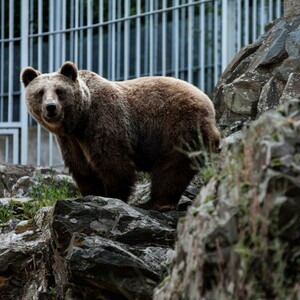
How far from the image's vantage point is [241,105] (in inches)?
373

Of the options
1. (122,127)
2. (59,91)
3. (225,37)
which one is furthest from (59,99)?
(225,37)

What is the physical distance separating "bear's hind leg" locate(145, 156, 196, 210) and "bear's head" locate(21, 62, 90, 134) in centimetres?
86

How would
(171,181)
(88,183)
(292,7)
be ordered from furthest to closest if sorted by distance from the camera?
(292,7) < (88,183) < (171,181)

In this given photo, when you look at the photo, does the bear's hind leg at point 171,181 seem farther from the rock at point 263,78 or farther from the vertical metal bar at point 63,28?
the vertical metal bar at point 63,28

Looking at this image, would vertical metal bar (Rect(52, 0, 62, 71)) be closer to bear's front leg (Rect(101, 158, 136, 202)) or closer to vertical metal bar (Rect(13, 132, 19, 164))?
vertical metal bar (Rect(13, 132, 19, 164))

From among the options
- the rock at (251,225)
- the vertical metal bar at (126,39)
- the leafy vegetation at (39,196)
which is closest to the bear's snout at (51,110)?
the leafy vegetation at (39,196)

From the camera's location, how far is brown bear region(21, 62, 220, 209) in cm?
841

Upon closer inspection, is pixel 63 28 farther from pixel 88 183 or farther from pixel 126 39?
pixel 88 183

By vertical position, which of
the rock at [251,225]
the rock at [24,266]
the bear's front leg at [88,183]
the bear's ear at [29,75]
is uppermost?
the bear's ear at [29,75]

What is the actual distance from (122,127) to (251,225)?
406cm

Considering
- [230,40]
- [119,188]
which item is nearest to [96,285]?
[119,188]

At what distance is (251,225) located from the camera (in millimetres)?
4605

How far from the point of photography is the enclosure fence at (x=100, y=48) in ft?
41.7

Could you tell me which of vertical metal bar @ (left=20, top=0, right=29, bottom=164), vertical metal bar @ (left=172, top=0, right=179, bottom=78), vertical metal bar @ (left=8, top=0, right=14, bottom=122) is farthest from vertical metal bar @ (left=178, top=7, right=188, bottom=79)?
vertical metal bar @ (left=8, top=0, right=14, bottom=122)
